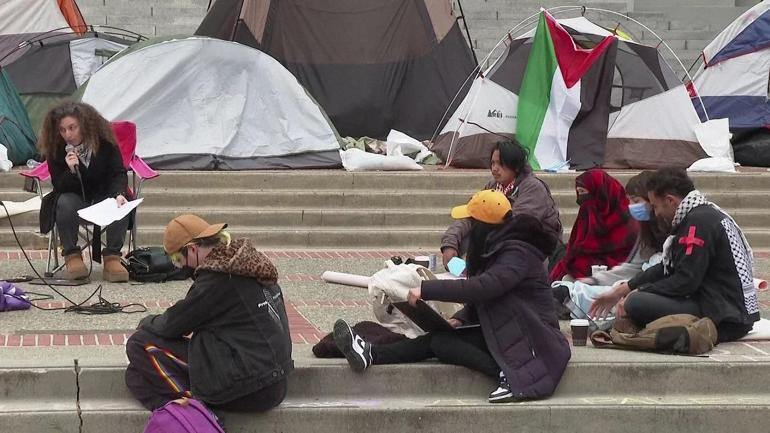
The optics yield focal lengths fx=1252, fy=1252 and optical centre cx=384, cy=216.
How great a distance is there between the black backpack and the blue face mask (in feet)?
10.0

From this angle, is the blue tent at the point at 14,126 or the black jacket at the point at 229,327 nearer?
the black jacket at the point at 229,327

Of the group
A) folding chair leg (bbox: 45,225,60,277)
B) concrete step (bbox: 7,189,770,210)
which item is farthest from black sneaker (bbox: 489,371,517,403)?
concrete step (bbox: 7,189,770,210)

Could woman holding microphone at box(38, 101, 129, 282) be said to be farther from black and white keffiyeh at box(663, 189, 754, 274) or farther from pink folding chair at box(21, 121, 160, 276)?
black and white keffiyeh at box(663, 189, 754, 274)

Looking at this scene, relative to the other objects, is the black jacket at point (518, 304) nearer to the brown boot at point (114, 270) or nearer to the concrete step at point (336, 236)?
the brown boot at point (114, 270)

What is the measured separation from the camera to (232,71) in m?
12.4

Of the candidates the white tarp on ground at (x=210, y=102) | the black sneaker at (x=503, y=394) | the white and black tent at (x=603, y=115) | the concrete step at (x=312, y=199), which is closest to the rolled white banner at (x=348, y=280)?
the black sneaker at (x=503, y=394)

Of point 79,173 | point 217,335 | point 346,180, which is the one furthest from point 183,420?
point 346,180

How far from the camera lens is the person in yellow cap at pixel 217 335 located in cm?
517

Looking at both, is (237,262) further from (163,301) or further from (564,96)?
(564,96)

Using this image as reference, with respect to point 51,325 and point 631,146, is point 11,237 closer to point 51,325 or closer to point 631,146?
point 51,325

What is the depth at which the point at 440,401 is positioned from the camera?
570cm

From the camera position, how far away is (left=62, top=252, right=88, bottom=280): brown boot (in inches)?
319

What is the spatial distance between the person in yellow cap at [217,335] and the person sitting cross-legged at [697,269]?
6.31 ft

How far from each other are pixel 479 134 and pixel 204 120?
9.14ft
